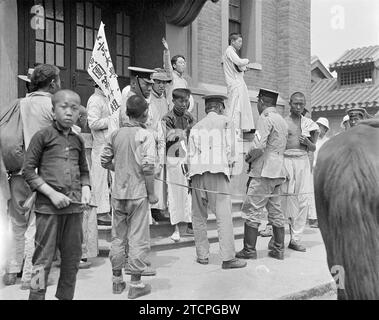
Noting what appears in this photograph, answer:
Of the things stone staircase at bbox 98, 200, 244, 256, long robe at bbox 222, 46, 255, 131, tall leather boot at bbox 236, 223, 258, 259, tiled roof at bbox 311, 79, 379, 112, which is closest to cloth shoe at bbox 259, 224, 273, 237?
stone staircase at bbox 98, 200, 244, 256

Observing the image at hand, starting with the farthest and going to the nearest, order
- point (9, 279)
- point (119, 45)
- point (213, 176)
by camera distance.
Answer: point (119, 45)
point (213, 176)
point (9, 279)

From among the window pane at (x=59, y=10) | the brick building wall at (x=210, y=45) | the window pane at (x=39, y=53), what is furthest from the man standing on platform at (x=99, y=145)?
the brick building wall at (x=210, y=45)

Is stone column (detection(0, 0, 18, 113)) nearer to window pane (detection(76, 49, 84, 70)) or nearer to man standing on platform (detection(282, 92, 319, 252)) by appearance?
window pane (detection(76, 49, 84, 70))

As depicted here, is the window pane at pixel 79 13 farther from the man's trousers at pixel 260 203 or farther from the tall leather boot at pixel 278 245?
the tall leather boot at pixel 278 245

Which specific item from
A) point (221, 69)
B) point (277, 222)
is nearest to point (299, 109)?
point (277, 222)

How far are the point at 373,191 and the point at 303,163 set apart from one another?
452 cm

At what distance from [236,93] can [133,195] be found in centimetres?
538

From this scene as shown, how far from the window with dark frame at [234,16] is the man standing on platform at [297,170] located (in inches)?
194

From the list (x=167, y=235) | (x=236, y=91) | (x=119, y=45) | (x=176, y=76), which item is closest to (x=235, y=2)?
(x=236, y=91)

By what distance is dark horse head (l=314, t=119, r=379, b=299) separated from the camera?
2350 millimetres

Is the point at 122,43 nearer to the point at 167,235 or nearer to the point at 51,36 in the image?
the point at 51,36

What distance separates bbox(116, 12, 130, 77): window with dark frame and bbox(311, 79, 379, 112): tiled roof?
11.0m

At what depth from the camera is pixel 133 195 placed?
14.4 ft
